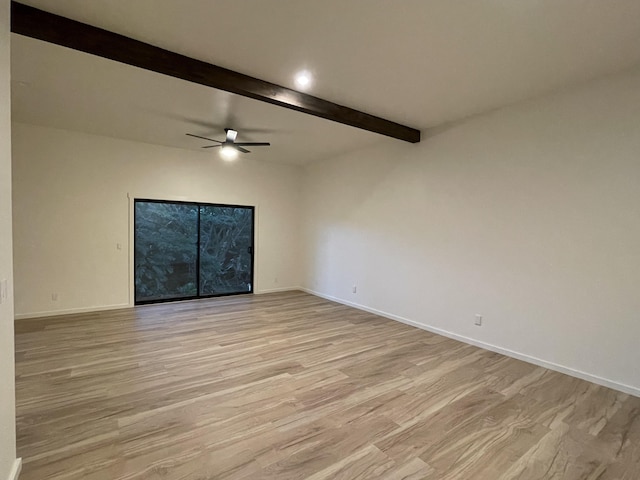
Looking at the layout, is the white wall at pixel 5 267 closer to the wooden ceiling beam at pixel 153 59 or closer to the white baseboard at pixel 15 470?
the white baseboard at pixel 15 470

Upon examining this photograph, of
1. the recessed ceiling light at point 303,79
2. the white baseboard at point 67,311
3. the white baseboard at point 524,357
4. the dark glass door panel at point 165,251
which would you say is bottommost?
the white baseboard at point 67,311

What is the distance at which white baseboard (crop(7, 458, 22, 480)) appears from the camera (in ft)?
5.60

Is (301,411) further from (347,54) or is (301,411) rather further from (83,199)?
(83,199)

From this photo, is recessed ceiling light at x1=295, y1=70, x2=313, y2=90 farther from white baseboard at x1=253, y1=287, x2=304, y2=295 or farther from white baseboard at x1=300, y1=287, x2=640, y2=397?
white baseboard at x1=253, y1=287, x2=304, y2=295

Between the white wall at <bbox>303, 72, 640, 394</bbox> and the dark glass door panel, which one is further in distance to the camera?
the dark glass door panel

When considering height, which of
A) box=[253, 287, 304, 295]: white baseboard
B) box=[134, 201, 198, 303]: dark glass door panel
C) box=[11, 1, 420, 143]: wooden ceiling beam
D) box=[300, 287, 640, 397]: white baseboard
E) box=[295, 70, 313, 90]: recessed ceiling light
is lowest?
box=[253, 287, 304, 295]: white baseboard

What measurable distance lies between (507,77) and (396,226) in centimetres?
256

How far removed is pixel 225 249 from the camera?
678cm

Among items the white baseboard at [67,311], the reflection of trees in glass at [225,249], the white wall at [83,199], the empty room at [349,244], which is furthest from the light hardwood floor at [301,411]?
the reflection of trees in glass at [225,249]

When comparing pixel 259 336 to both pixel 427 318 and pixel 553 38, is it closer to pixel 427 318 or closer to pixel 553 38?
pixel 427 318

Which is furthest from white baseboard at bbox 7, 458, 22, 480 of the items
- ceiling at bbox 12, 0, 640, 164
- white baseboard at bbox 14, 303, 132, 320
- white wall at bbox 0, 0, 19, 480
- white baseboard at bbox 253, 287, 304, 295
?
white baseboard at bbox 253, 287, 304, 295

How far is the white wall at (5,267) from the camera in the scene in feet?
5.13

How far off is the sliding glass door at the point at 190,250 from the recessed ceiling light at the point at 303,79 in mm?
3843

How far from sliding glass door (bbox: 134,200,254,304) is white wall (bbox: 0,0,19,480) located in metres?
4.33
